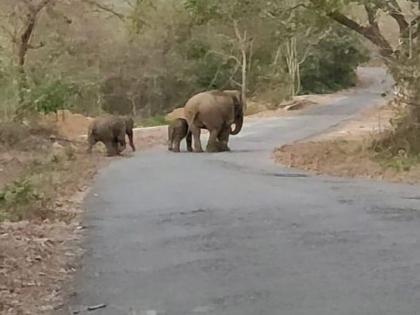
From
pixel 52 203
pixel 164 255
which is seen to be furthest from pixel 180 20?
pixel 164 255

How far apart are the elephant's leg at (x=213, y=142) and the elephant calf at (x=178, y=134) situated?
37.0 inches

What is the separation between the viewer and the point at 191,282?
837cm

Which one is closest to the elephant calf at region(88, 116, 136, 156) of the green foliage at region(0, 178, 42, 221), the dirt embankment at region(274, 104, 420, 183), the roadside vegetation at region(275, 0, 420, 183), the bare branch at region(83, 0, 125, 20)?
the dirt embankment at region(274, 104, 420, 183)

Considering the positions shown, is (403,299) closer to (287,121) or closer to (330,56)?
(287,121)

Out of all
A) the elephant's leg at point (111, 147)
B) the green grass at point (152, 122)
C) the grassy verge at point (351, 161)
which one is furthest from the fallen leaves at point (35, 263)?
the green grass at point (152, 122)

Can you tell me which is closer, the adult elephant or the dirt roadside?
the dirt roadside

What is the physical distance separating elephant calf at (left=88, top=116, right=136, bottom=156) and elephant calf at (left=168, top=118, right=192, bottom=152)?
137cm

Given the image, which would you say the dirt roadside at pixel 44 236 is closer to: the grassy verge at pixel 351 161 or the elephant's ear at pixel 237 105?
the grassy verge at pixel 351 161

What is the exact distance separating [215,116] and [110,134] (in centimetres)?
311

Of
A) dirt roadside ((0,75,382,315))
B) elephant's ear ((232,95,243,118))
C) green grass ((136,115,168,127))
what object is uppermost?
elephant's ear ((232,95,243,118))

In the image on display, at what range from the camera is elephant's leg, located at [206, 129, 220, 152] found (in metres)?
28.2

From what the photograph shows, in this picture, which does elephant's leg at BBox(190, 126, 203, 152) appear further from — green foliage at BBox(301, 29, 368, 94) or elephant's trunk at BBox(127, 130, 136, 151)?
green foliage at BBox(301, 29, 368, 94)

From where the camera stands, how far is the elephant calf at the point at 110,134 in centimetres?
2823

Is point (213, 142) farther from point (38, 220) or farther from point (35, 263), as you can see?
point (35, 263)
